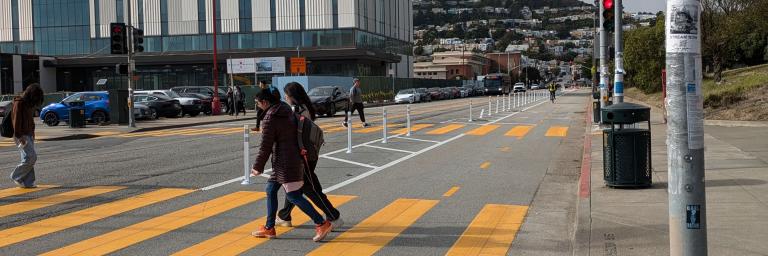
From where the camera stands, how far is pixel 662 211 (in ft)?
28.7

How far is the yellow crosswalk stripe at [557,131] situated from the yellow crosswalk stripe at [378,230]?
1295 centimetres

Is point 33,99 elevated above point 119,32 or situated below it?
below

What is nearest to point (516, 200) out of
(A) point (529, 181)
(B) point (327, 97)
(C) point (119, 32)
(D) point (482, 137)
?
(A) point (529, 181)

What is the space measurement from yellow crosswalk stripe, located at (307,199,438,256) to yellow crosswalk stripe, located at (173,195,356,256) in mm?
699

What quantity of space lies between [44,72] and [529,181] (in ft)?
240

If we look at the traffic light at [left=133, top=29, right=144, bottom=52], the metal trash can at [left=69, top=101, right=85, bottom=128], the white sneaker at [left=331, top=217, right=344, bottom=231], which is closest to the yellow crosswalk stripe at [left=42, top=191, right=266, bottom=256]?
the white sneaker at [left=331, top=217, right=344, bottom=231]

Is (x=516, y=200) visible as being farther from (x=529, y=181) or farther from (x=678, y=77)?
(x=678, y=77)

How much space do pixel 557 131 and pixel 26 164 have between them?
16.6m

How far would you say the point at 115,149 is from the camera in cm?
1880

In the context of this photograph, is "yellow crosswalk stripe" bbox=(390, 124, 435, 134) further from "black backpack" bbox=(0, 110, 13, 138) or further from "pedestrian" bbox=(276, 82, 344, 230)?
"pedestrian" bbox=(276, 82, 344, 230)

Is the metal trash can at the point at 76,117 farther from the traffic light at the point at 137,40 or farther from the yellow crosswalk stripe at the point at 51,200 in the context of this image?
the yellow crosswalk stripe at the point at 51,200

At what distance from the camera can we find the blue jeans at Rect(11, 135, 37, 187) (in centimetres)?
1125

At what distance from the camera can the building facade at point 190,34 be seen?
72125 mm

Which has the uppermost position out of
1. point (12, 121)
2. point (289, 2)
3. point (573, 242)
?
point (289, 2)
